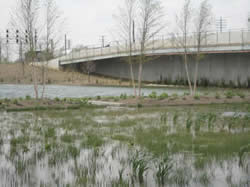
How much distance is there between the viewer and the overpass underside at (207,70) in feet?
120

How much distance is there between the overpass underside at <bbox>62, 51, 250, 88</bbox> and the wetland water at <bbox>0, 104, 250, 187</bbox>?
21.0 metres

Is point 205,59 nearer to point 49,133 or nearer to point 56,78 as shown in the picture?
point 56,78

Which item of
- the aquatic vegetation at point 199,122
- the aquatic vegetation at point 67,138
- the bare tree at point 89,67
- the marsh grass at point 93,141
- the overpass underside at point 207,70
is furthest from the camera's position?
the bare tree at point 89,67

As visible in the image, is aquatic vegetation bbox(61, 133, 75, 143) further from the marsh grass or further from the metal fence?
the metal fence

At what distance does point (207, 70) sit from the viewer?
39.7 meters

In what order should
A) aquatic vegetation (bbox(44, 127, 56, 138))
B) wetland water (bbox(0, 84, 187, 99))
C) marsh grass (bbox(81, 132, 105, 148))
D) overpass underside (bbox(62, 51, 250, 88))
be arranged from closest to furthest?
marsh grass (bbox(81, 132, 105, 148))
aquatic vegetation (bbox(44, 127, 56, 138))
wetland water (bbox(0, 84, 187, 99))
overpass underside (bbox(62, 51, 250, 88))

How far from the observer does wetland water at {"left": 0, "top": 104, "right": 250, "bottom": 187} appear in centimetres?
571

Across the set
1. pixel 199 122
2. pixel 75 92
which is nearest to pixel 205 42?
pixel 75 92

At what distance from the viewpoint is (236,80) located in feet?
122

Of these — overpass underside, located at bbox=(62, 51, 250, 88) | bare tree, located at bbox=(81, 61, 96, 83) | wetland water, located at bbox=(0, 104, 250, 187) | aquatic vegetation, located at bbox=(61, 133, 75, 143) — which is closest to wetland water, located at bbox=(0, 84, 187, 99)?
overpass underside, located at bbox=(62, 51, 250, 88)

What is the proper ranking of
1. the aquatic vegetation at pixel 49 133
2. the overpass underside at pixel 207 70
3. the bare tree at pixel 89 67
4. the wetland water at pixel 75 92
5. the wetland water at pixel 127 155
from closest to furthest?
the wetland water at pixel 127 155, the aquatic vegetation at pixel 49 133, the wetland water at pixel 75 92, the overpass underside at pixel 207 70, the bare tree at pixel 89 67

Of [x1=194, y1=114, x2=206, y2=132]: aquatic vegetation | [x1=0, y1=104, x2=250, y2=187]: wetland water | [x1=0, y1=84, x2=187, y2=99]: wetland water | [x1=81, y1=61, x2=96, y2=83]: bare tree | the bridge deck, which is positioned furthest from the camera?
[x1=81, y1=61, x2=96, y2=83]: bare tree

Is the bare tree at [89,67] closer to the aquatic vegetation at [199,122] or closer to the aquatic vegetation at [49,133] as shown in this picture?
the aquatic vegetation at [199,122]

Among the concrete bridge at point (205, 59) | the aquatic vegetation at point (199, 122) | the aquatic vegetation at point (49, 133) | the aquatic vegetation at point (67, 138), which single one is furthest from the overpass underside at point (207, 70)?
the aquatic vegetation at point (67, 138)
